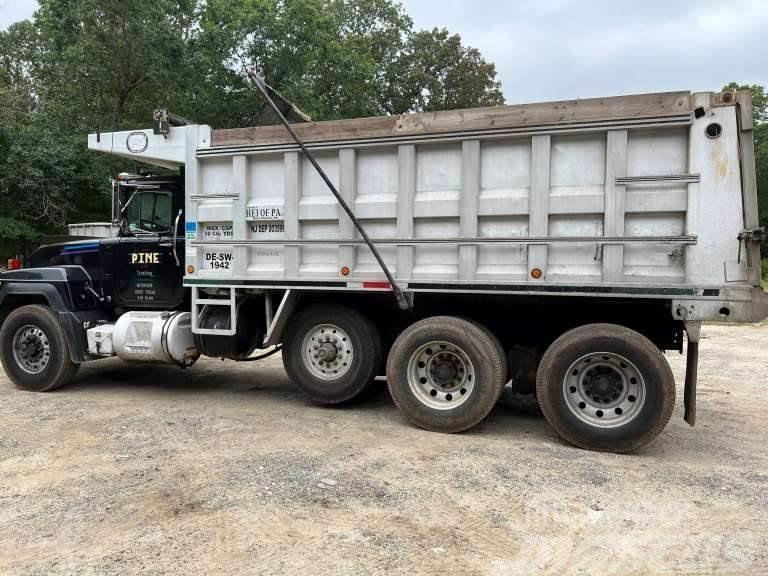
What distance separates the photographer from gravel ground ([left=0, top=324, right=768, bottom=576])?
327 centimetres

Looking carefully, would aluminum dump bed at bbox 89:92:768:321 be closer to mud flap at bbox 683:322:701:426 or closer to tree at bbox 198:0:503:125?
mud flap at bbox 683:322:701:426

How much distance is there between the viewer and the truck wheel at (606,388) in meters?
4.82

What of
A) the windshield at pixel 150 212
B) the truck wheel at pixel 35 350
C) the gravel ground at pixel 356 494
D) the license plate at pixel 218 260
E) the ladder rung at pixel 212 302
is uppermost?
the windshield at pixel 150 212

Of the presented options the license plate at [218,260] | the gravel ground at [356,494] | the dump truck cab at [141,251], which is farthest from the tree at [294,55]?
the gravel ground at [356,494]

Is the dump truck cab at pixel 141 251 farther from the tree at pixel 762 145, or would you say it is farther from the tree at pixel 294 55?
the tree at pixel 762 145

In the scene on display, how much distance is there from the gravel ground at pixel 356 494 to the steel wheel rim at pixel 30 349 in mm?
684

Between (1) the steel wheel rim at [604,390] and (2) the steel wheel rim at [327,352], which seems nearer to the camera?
(1) the steel wheel rim at [604,390]

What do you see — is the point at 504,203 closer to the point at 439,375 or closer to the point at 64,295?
the point at 439,375

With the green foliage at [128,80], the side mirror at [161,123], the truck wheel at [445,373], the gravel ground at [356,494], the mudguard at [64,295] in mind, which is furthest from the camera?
the green foliage at [128,80]

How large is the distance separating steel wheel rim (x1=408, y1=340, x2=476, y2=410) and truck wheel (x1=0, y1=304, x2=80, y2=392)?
13.9 feet

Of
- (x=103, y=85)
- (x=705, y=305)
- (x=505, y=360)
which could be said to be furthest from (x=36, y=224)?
(x=705, y=305)

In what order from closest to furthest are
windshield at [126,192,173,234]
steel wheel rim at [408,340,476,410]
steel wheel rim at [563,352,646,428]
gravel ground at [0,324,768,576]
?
gravel ground at [0,324,768,576], steel wheel rim at [563,352,646,428], steel wheel rim at [408,340,476,410], windshield at [126,192,173,234]

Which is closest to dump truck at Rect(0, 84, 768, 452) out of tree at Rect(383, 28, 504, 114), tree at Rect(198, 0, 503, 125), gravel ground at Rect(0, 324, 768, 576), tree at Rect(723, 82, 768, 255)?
gravel ground at Rect(0, 324, 768, 576)

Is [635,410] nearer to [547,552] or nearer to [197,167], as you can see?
[547,552]
